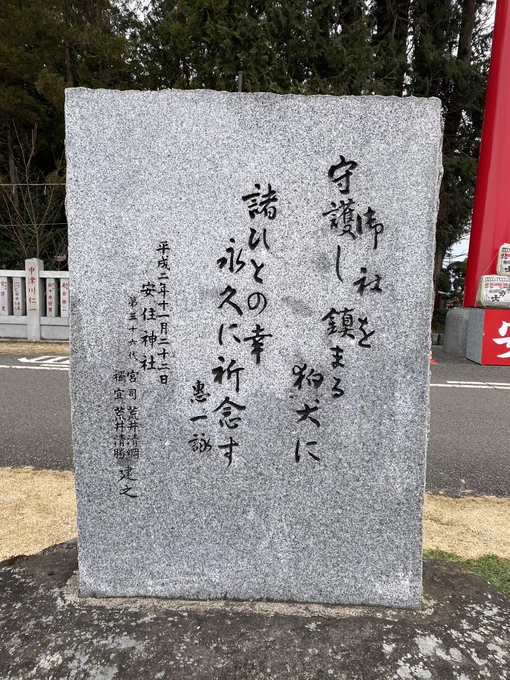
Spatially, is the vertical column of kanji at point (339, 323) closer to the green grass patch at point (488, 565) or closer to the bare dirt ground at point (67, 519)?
the green grass patch at point (488, 565)

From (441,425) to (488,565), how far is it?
2569 millimetres

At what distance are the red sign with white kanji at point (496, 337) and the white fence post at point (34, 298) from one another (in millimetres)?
9094

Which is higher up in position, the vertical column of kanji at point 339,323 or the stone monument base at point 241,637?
the vertical column of kanji at point 339,323

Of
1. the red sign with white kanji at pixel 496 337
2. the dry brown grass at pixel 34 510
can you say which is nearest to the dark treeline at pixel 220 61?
the red sign with white kanji at pixel 496 337

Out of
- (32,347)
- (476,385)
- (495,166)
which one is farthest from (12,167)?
(476,385)

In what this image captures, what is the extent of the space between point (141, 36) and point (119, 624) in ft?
50.4

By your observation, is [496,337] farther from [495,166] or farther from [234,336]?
Answer: [234,336]

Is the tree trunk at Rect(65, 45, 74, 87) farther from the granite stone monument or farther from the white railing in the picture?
the granite stone monument

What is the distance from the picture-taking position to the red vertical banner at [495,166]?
7855 mm

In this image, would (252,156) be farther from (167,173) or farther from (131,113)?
(131,113)

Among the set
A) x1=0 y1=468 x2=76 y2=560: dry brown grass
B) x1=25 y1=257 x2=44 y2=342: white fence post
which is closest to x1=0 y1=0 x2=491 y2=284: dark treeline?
x1=25 y1=257 x2=44 y2=342: white fence post

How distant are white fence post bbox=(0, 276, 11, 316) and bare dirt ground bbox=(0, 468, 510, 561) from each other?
8.34 m

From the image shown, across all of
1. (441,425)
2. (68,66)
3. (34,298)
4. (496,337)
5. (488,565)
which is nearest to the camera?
(488,565)

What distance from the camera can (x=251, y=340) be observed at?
185cm
